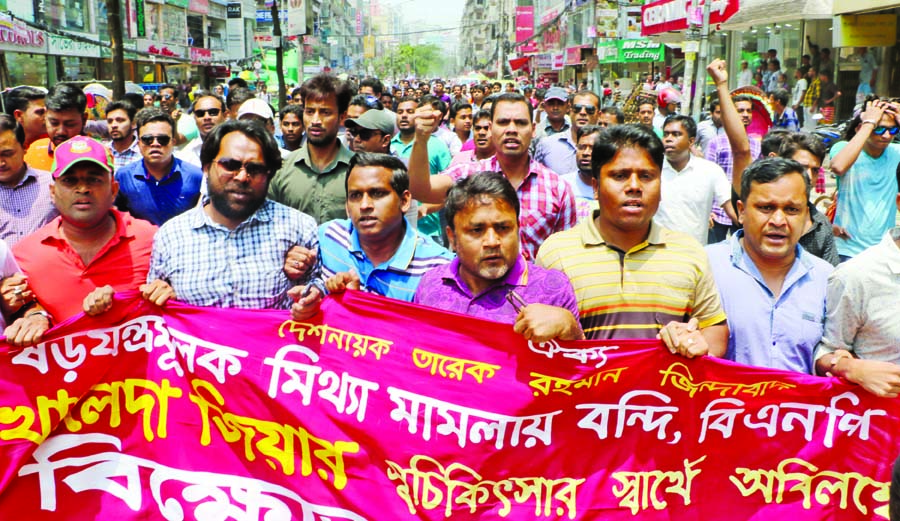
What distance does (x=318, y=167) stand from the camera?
17.4ft

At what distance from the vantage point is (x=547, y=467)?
10.6 ft

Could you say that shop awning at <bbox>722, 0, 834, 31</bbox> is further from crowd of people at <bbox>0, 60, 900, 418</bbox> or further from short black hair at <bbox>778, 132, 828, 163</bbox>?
crowd of people at <bbox>0, 60, 900, 418</bbox>

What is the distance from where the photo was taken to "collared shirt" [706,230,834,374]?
3326mm

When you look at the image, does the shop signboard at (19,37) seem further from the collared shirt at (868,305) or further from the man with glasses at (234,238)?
the collared shirt at (868,305)

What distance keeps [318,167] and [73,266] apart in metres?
1.88

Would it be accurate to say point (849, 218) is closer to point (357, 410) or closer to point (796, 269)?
point (796, 269)

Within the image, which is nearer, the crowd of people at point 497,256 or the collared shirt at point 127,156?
the crowd of people at point 497,256

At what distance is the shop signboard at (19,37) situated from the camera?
88.3ft

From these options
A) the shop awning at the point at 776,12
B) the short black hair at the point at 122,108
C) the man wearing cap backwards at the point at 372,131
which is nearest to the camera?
the man wearing cap backwards at the point at 372,131

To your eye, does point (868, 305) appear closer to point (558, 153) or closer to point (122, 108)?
point (558, 153)

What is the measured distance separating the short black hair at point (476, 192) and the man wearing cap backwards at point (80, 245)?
1409mm

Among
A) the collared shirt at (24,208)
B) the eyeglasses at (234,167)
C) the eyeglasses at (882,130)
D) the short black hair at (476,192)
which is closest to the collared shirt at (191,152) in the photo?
the collared shirt at (24,208)

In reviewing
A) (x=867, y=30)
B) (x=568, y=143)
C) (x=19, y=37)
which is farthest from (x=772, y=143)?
(x=19, y=37)

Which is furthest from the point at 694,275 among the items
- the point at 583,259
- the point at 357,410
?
the point at 357,410
